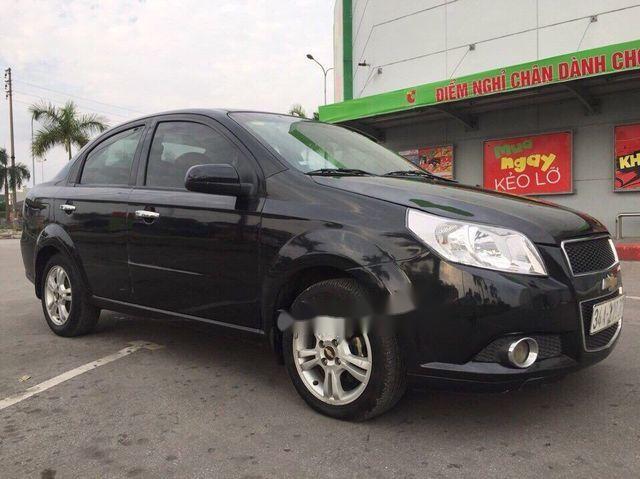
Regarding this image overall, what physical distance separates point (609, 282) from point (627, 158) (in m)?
10.9

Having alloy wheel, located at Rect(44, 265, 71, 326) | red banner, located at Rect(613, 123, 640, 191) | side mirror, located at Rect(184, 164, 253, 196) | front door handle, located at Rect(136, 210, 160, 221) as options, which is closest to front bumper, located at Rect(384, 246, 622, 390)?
side mirror, located at Rect(184, 164, 253, 196)

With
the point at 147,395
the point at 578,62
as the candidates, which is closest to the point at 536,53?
the point at 578,62

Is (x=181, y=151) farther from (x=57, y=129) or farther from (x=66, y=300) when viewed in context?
(x=57, y=129)

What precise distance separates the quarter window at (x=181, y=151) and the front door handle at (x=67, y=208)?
0.84 meters

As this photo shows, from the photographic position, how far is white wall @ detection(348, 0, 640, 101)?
42.3 feet

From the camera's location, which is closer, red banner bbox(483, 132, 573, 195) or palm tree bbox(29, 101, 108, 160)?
red banner bbox(483, 132, 573, 195)

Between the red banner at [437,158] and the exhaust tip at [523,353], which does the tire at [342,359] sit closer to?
the exhaust tip at [523,353]

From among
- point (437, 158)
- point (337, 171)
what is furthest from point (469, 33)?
point (337, 171)

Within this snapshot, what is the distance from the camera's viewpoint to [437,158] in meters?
15.4

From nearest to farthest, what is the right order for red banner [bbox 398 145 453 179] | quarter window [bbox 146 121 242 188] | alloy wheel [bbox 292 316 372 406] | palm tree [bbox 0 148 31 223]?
1. alloy wheel [bbox 292 316 372 406]
2. quarter window [bbox 146 121 242 188]
3. red banner [bbox 398 145 453 179]
4. palm tree [bbox 0 148 31 223]

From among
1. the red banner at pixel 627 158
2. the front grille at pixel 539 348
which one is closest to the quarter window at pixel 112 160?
the front grille at pixel 539 348

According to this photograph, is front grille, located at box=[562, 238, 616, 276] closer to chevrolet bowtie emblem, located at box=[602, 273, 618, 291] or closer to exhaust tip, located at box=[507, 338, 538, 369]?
chevrolet bowtie emblem, located at box=[602, 273, 618, 291]

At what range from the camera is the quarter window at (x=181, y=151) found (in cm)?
339

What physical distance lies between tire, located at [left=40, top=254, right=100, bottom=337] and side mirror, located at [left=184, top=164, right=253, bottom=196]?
5.54ft
